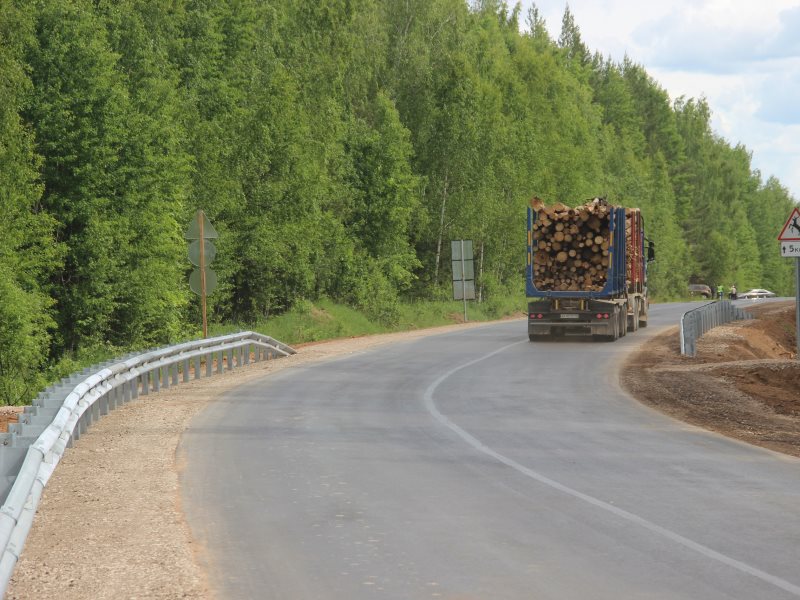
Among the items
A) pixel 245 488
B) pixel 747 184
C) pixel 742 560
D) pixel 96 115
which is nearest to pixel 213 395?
pixel 245 488

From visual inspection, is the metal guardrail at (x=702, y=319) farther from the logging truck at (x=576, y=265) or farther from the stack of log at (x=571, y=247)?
the stack of log at (x=571, y=247)

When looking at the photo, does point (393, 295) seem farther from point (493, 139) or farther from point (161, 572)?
point (161, 572)

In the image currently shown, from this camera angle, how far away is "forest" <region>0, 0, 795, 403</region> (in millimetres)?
36312

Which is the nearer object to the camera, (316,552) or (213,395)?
(316,552)

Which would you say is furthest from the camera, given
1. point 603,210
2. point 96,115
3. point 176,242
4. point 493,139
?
point 493,139

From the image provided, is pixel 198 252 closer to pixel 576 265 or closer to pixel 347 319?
pixel 576 265

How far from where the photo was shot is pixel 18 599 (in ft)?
23.6

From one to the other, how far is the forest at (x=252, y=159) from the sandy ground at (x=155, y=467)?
9.43m

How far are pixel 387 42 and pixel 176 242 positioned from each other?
1089 inches

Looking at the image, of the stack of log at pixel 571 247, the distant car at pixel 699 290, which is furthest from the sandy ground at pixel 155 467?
the distant car at pixel 699 290

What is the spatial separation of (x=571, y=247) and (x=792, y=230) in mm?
10323

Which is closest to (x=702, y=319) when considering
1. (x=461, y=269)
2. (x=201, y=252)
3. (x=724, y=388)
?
(x=461, y=269)

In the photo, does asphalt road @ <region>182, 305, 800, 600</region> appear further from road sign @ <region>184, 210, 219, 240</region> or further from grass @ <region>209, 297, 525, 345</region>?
grass @ <region>209, 297, 525, 345</region>

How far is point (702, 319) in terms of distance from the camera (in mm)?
38594
